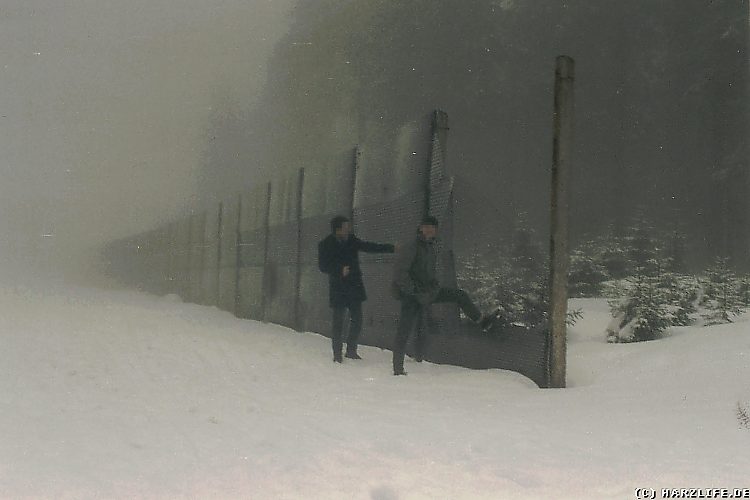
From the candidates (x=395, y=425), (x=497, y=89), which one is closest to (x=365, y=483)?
(x=395, y=425)

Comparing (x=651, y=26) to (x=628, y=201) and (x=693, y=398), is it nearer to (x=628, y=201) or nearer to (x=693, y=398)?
(x=628, y=201)

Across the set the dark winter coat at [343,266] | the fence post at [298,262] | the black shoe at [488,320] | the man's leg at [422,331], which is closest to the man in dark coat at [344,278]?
the dark winter coat at [343,266]

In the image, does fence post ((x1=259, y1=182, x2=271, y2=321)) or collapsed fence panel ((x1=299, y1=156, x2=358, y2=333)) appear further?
fence post ((x1=259, y1=182, x2=271, y2=321))

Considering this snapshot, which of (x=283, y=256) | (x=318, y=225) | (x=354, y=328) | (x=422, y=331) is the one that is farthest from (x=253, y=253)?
(x=422, y=331)

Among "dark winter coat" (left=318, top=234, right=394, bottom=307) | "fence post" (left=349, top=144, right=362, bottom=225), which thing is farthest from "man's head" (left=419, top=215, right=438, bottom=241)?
"fence post" (left=349, top=144, right=362, bottom=225)

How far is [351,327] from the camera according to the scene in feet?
23.2

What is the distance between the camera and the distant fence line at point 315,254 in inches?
249

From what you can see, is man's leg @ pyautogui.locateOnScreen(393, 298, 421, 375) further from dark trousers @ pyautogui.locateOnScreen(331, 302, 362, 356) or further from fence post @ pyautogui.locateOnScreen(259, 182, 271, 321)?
fence post @ pyautogui.locateOnScreen(259, 182, 271, 321)

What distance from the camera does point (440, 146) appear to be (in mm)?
6605

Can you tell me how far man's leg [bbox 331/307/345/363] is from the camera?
705cm

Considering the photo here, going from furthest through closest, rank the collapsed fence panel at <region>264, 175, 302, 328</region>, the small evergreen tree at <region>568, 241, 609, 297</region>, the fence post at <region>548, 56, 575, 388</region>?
the small evergreen tree at <region>568, 241, 609, 297</region> → the collapsed fence panel at <region>264, 175, 302, 328</region> → the fence post at <region>548, 56, 575, 388</region>

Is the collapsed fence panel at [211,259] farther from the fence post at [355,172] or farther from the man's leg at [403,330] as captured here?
the man's leg at [403,330]

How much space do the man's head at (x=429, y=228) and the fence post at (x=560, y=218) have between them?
1.10 meters

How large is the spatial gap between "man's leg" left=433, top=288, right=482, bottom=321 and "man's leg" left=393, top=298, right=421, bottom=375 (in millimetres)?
216
